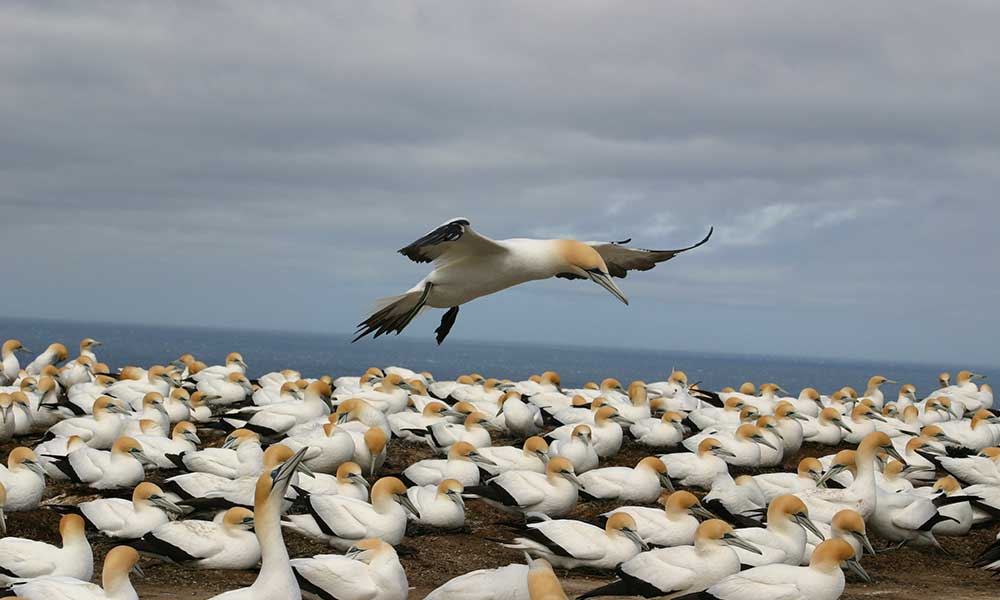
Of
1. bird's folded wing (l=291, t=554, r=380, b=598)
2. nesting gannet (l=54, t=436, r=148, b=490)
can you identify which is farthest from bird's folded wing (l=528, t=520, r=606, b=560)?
nesting gannet (l=54, t=436, r=148, b=490)

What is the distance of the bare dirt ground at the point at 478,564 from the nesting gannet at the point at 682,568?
54 centimetres

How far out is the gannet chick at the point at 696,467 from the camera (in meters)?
12.4

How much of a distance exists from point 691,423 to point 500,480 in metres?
5.60

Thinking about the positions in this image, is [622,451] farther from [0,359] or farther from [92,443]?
[0,359]

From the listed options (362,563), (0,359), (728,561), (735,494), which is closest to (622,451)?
(735,494)

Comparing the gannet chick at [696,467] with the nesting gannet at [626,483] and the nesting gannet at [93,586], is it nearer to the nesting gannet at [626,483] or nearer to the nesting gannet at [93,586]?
the nesting gannet at [626,483]

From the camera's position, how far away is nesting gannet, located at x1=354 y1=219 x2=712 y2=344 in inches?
360

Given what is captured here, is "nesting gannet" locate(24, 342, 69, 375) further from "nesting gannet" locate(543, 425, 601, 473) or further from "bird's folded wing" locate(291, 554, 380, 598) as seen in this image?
"bird's folded wing" locate(291, 554, 380, 598)

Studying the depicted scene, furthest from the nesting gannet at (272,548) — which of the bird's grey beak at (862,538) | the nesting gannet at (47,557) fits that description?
the bird's grey beak at (862,538)

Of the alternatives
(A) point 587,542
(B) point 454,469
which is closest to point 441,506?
(B) point 454,469

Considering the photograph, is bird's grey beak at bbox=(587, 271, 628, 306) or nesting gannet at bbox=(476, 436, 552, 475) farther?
nesting gannet at bbox=(476, 436, 552, 475)

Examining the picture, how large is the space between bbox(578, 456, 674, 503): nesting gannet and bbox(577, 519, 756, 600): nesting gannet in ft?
9.47

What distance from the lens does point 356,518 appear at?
9.45 m

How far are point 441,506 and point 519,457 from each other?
6.22 ft
